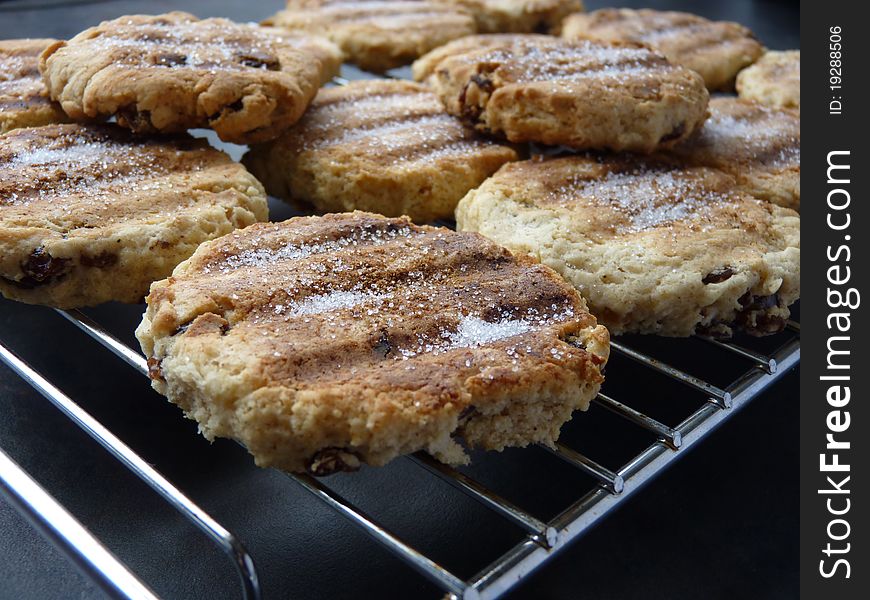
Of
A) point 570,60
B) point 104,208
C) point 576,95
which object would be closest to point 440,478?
point 104,208

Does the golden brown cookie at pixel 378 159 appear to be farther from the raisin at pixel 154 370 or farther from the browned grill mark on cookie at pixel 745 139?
the raisin at pixel 154 370

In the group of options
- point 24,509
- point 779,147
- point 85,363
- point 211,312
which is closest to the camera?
point 24,509

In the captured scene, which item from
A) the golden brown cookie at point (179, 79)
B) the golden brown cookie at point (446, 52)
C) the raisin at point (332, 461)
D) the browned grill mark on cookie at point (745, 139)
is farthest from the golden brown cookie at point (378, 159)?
the raisin at point (332, 461)

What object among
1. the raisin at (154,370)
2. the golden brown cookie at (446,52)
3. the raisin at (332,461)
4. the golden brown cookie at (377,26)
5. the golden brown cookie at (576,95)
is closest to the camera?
the raisin at (332,461)

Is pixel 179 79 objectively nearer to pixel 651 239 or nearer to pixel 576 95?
pixel 576 95

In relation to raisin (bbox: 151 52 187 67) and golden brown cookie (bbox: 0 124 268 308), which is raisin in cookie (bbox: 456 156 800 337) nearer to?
golden brown cookie (bbox: 0 124 268 308)

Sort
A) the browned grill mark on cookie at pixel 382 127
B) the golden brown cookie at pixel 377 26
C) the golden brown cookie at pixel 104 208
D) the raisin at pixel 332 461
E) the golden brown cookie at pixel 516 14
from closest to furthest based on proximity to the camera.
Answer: the raisin at pixel 332 461
the golden brown cookie at pixel 104 208
the browned grill mark on cookie at pixel 382 127
the golden brown cookie at pixel 377 26
the golden brown cookie at pixel 516 14
